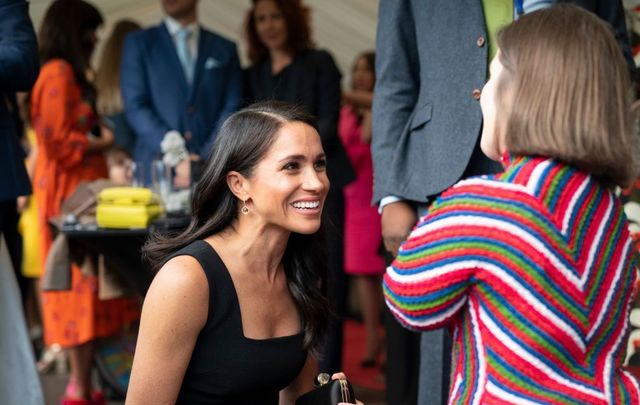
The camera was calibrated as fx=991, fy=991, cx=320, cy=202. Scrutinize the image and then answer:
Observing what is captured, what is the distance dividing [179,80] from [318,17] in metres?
3.08

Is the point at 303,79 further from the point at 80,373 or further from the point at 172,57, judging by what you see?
the point at 80,373

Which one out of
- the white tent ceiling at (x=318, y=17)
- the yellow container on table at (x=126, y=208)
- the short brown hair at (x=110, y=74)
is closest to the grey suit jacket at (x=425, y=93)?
the yellow container on table at (x=126, y=208)

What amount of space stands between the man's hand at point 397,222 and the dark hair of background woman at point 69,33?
7.98 feet

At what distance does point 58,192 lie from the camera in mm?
4910

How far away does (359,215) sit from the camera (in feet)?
21.7

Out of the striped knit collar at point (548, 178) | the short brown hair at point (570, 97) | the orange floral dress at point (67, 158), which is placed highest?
the short brown hair at point (570, 97)

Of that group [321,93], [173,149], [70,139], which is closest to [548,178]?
[173,149]

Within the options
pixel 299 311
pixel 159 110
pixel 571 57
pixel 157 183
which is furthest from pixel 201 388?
pixel 159 110

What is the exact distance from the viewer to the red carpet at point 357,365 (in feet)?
18.5

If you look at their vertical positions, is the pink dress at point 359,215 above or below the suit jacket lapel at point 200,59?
below

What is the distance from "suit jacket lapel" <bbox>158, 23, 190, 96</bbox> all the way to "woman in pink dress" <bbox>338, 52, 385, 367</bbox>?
182 cm

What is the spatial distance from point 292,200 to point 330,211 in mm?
2031

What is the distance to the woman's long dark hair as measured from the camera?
2.37 m

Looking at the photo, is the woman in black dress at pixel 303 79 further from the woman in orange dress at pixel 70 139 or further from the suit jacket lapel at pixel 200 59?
the woman in orange dress at pixel 70 139
